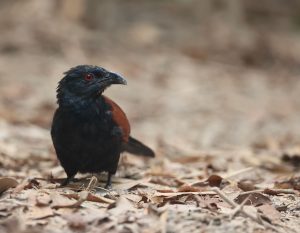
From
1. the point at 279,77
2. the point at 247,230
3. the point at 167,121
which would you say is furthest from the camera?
the point at 279,77

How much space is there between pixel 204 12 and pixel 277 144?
8048 millimetres

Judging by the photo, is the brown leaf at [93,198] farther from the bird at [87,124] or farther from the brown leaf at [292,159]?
the brown leaf at [292,159]

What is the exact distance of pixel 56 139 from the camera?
4.97 meters

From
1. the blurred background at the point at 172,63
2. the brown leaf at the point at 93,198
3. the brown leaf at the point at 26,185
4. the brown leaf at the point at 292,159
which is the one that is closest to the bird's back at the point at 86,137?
the brown leaf at the point at 26,185

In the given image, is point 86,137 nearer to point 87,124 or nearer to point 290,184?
point 87,124

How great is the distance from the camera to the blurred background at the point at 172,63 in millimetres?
9492

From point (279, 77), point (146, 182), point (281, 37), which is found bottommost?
point (146, 182)

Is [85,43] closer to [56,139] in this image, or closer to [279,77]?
[279,77]

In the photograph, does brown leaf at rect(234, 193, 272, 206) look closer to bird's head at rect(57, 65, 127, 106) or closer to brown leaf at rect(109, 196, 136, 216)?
brown leaf at rect(109, 196, 136, 216)

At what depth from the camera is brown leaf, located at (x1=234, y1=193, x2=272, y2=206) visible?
435 centimetres

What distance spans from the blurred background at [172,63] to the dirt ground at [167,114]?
0.03 meters

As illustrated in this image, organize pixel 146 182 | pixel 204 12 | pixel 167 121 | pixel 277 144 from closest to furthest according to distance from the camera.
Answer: pixel 146 182 < pixel 277 144 < pixel 167 121 < pixel 204 12

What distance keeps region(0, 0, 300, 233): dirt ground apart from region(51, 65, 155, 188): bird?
0.62 feet

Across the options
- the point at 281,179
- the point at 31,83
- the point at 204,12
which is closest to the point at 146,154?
the point at 281,179
